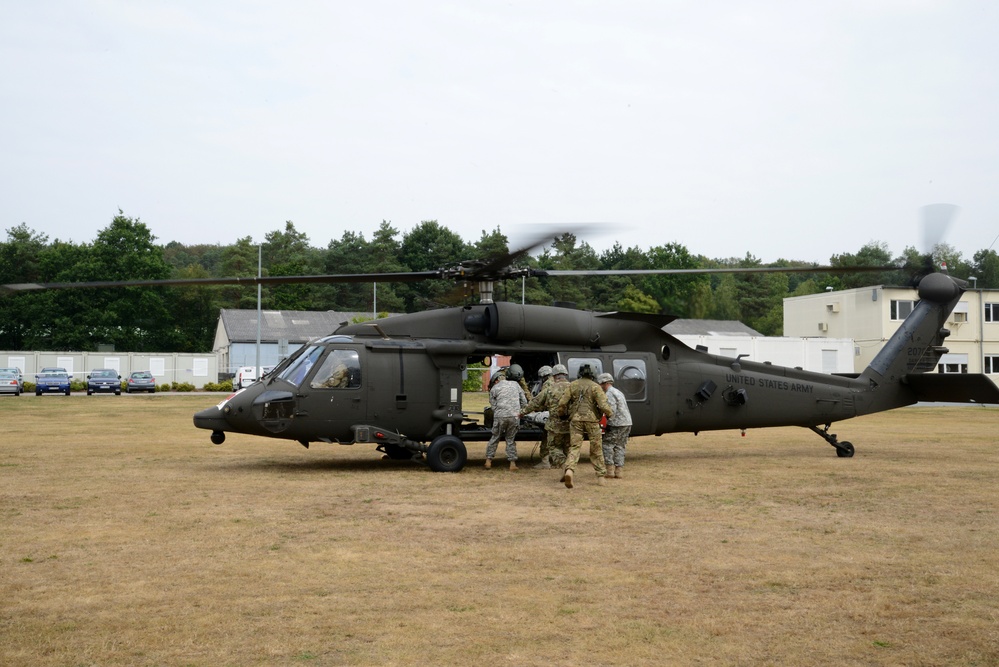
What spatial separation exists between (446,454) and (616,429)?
8.51 feet

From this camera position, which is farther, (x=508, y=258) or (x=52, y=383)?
(x=52, y=383)

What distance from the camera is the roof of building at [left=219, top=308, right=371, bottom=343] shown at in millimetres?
66688

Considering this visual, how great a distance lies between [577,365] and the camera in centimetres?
1517

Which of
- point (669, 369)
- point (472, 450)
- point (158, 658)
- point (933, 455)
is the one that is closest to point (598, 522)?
point (158, 658)

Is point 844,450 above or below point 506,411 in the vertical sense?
below

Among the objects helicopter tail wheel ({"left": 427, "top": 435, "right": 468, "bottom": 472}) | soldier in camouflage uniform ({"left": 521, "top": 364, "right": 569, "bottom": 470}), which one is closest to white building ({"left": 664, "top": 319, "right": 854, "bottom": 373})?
soldier in camouflage uniform ({"left": 521, "top": 364, "right": 569, "bottom": 470})

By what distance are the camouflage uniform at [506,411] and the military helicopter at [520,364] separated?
12.0 inches

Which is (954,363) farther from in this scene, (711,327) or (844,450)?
(844,450)

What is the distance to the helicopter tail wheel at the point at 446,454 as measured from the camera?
13.9 m

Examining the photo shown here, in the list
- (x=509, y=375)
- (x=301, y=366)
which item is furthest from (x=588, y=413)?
(x=301, y=366)

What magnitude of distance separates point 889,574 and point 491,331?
814cm

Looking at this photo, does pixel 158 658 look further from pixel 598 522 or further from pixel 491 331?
pixel 491 331

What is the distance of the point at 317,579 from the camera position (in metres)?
6.92

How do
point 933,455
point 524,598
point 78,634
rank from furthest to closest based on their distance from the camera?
1. point 933,455
2. point 524,598
3. point 78,634
